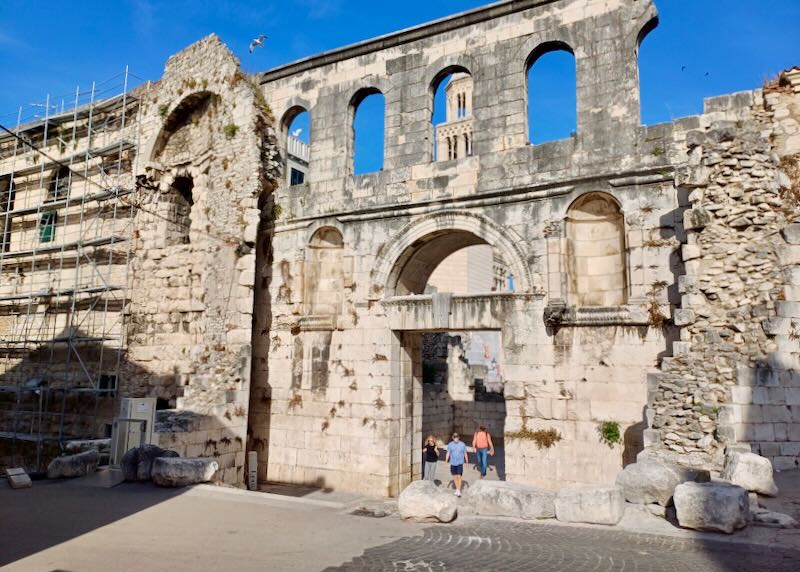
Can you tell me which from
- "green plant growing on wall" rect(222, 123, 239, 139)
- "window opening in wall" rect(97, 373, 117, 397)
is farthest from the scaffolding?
"green plant growing on wall" rect(222, 123, 239, 139)

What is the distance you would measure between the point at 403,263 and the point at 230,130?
200 inches

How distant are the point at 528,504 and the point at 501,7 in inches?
352

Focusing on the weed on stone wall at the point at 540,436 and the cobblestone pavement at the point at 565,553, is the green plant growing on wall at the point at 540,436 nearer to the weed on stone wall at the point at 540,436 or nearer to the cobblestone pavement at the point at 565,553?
the weed on stone wall at the point at 540,436

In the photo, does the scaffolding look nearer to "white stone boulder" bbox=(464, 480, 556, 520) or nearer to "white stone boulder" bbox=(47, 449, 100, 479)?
"white stone boulder" bbox=(47, 449, 100, 479)

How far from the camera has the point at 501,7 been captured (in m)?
11.2

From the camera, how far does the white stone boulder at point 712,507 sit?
5.18 m

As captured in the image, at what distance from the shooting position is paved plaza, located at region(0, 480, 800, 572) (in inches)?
180

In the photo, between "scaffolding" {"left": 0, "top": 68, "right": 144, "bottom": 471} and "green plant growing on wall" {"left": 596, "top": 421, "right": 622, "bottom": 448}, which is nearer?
"green plant growing on wall" {"left": 596, "top": 421, "right": 622, "bottom": 448}

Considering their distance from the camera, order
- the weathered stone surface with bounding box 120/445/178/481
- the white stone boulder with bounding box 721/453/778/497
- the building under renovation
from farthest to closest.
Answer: the building under renovation → the weathered stone surface with bounding box 120/445/178/481 → the white stone boulder with bounding box 721/453/778/497

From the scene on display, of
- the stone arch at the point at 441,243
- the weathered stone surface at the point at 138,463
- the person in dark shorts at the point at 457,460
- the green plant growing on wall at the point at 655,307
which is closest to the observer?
Answer: the weathered stone surface at the point at 138,463

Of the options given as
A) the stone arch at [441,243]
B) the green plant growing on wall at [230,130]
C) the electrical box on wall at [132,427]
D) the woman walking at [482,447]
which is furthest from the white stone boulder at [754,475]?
the green plant growing on wall at [230,130]

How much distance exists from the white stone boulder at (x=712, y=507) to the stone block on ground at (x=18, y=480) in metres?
7.53

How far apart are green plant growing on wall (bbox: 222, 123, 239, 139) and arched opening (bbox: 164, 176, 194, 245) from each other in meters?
1.90

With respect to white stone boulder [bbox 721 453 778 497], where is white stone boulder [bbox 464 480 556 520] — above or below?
below
